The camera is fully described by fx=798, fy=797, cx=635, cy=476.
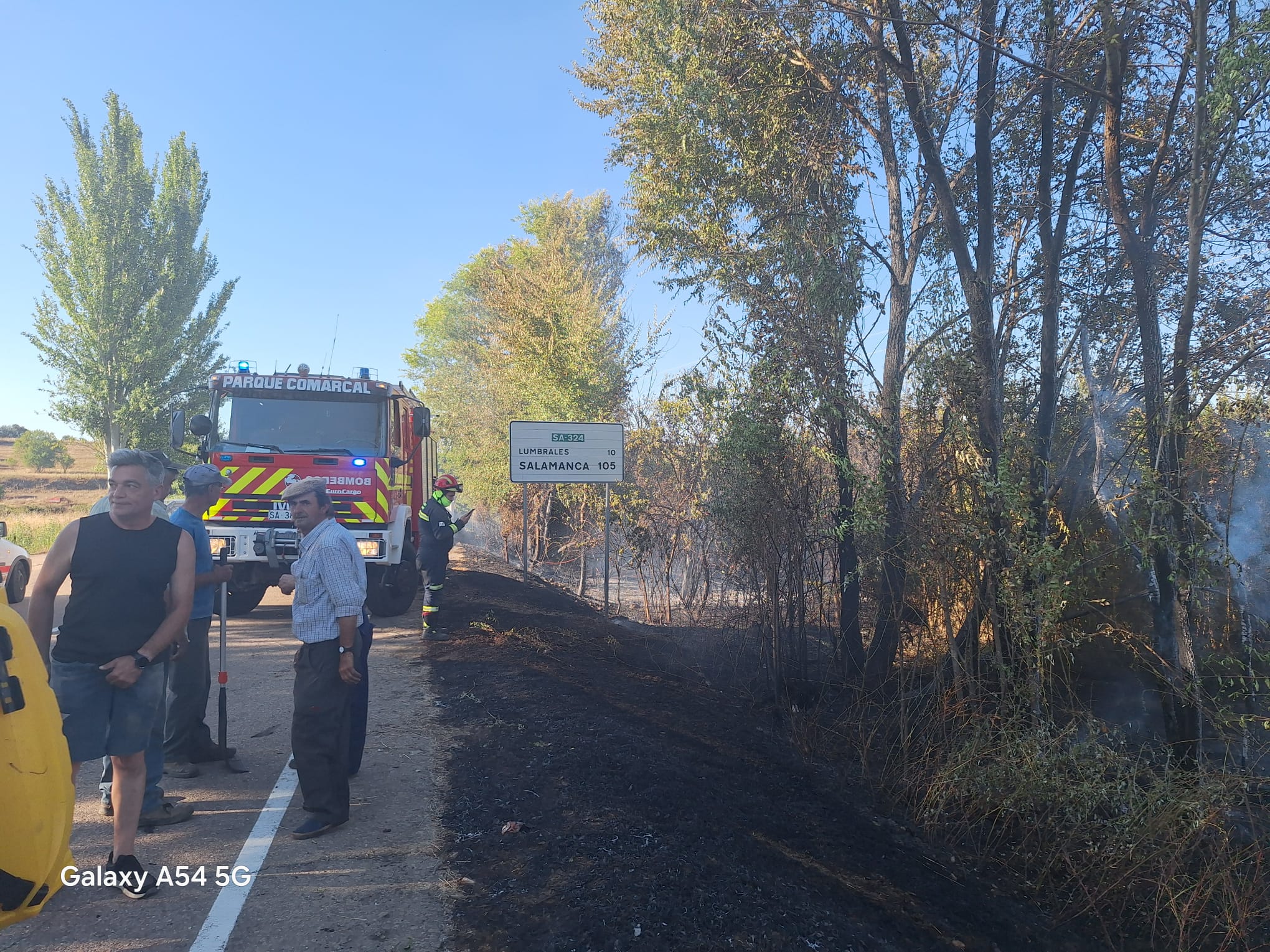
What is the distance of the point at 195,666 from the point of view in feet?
16.7

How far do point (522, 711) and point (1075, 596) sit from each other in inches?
176

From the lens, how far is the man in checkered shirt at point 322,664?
14.0ft

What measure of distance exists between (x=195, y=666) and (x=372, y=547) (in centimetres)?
468

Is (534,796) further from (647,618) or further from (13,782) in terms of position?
(647,618)

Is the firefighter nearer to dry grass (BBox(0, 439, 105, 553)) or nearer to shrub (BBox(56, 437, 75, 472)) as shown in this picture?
dry grass (BBox(0, 439, 105, 553))

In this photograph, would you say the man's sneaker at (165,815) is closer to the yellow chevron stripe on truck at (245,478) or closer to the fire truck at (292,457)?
the fire truck at (292,457)

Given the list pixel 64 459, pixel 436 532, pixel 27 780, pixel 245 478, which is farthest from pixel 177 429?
pixel 64 459

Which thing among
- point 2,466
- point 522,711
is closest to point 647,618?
point 522,711

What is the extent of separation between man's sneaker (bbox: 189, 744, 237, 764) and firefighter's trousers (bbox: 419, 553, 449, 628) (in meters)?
4.22

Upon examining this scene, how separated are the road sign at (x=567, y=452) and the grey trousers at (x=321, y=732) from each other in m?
7.48

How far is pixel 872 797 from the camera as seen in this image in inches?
242

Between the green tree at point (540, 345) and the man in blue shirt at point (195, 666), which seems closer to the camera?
the man in blue shirt at point (195, 666)

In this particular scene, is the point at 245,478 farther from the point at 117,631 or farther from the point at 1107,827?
the point at 1107,827

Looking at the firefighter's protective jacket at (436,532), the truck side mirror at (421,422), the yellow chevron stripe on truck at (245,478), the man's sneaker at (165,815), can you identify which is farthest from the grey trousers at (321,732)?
the truck side mirror at (421,422)
